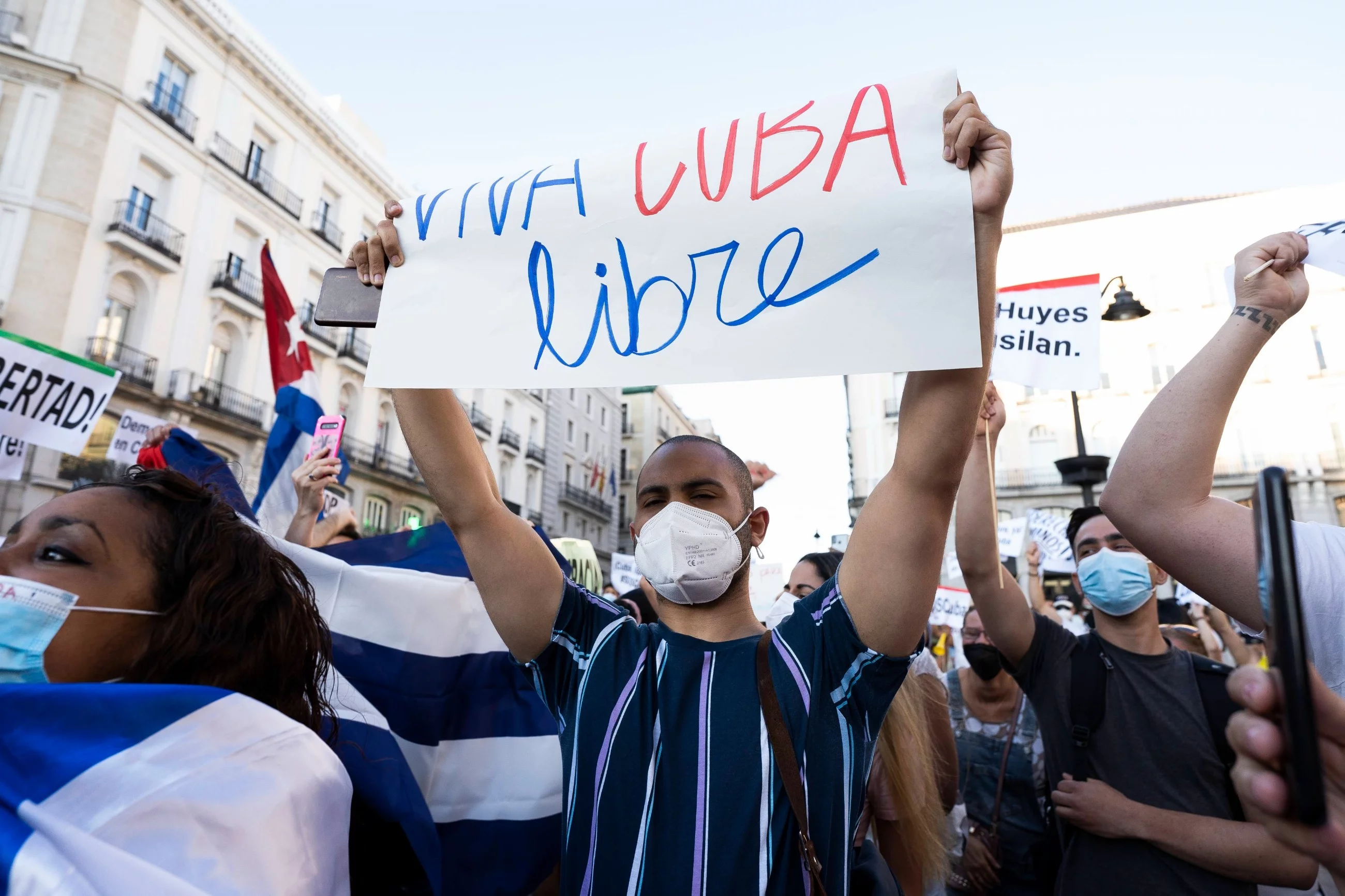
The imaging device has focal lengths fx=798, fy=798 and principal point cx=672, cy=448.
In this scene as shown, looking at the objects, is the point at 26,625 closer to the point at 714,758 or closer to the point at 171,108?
the point at 714,758

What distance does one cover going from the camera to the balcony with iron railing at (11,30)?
17.7 m

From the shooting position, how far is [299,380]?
5.44m

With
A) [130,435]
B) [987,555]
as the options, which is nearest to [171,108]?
[130,435]

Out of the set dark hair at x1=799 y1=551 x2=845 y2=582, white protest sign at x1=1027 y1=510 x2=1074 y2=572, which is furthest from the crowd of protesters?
white protest sign at x1=1027 y1=510 x2=1074 y2=572

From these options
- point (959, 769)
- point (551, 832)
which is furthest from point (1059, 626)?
point (551, 832)

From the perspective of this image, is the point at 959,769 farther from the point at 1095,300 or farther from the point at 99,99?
the point at 99,99

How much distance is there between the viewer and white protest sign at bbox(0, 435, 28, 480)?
495 cm

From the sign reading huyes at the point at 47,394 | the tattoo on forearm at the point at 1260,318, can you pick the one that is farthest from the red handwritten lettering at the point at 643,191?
the sign reading huyes at the point at 47,394

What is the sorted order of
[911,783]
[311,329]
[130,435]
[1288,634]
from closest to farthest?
[1288,634] < [911,783] < [130,435] < [311,329]

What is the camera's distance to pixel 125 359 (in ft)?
61.8

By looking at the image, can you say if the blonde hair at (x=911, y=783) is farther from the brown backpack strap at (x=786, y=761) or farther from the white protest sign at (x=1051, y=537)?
the white protest sign at (x=1051, y=537)

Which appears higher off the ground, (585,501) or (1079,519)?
(585,501)

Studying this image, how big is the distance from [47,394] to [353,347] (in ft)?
76.3

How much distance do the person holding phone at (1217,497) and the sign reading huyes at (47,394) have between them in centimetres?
525
